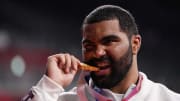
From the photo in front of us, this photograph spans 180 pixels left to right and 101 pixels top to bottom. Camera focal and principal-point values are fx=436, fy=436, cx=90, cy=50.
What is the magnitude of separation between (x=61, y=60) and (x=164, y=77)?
2775 mm

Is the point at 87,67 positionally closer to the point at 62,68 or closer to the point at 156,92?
the point at 62,68

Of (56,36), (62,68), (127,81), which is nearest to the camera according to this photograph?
(62,68)

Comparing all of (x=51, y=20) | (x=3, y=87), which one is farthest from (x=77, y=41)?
(x=3, y=87)

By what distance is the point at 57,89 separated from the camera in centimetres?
116

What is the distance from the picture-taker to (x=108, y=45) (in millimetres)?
1234

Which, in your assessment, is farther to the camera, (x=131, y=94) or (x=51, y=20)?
(x=51, y=20)

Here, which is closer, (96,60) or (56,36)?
(96,60)

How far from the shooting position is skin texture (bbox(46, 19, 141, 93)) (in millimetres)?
1176

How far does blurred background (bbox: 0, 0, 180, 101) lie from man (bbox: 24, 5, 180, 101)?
2.14 meters

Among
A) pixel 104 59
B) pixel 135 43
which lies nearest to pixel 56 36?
pixel 135 43

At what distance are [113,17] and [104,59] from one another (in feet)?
0.49

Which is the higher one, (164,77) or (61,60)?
(61,60)

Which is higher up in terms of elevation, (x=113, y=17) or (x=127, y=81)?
(x=113, y=17)

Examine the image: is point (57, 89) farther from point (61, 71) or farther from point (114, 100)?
point (114, 100)
